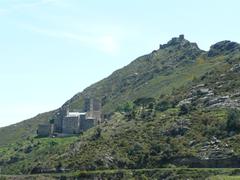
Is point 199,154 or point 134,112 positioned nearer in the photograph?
point 199,154

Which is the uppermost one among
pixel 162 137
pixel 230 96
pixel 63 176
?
pixel 230 96

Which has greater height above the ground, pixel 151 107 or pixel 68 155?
pixel 151 107

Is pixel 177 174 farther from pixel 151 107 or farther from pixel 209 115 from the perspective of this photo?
pixel 151 107

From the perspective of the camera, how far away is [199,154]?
13312 cm

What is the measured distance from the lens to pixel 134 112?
190 metres

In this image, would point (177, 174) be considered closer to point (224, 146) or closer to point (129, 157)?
point (224, 146)

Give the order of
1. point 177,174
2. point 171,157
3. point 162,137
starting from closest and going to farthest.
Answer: point 177,174, point 171,157, point 162,137

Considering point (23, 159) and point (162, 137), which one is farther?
point (23, 159)

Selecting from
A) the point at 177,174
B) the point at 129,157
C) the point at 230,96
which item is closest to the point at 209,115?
the point at 230,96

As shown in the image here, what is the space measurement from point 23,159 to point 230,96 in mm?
67103

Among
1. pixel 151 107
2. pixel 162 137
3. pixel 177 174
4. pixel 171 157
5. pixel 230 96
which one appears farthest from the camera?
pixel 151 107

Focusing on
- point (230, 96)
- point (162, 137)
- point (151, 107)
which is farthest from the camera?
point (151, 107)

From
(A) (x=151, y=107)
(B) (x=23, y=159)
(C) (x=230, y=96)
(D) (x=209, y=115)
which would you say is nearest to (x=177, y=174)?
(D) (x=209, y=115)

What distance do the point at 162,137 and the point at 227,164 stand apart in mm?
26182
